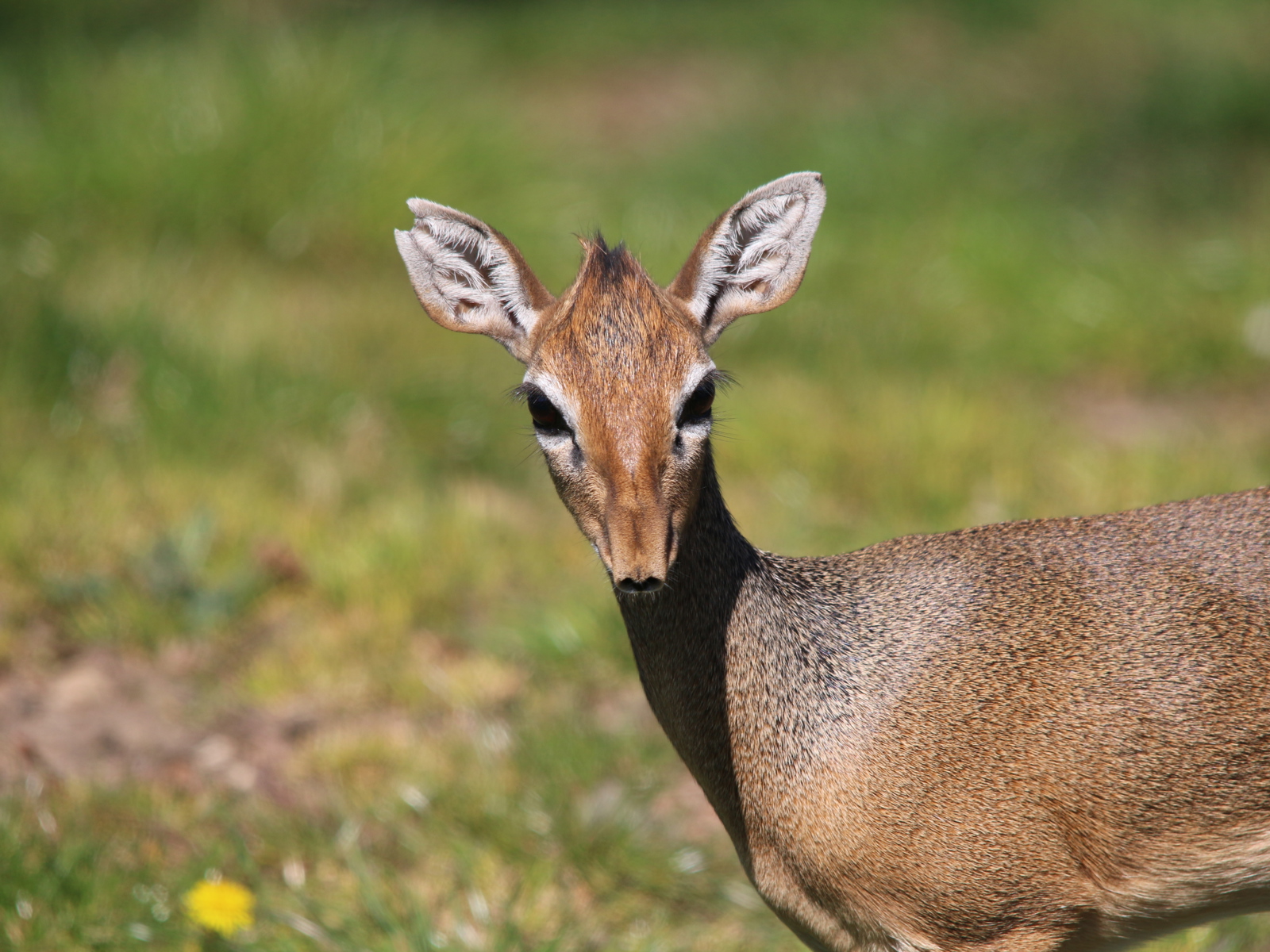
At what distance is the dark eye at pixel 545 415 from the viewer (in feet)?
8.04

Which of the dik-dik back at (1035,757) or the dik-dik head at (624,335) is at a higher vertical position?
the dik-dik head at (624,335)

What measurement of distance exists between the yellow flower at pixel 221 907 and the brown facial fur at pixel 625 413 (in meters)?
1.26

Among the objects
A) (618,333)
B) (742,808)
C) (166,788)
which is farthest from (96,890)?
(618,333)

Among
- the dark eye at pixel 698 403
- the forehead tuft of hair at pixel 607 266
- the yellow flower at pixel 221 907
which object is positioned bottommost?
the yellow flower at pixel 221 907

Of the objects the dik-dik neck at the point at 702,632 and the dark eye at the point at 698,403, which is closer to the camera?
the dark eye at the point at 698,403

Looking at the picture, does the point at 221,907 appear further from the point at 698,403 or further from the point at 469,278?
the point at 698,403

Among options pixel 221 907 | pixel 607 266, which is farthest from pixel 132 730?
pixel 607 266

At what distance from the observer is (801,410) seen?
5609 millimetres

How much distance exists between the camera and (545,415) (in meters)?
2.47

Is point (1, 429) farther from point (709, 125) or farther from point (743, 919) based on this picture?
point (709, 125)

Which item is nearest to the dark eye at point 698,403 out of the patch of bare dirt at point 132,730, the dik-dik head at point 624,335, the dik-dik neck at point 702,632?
the dik-dik head at point 624,335

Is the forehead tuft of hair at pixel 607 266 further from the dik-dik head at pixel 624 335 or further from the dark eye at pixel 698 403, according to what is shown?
the dark eye at pixel 698 403

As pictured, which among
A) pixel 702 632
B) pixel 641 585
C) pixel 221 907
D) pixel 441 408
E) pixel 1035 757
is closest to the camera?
pixel 641 585

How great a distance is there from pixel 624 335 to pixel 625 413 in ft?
0.54
